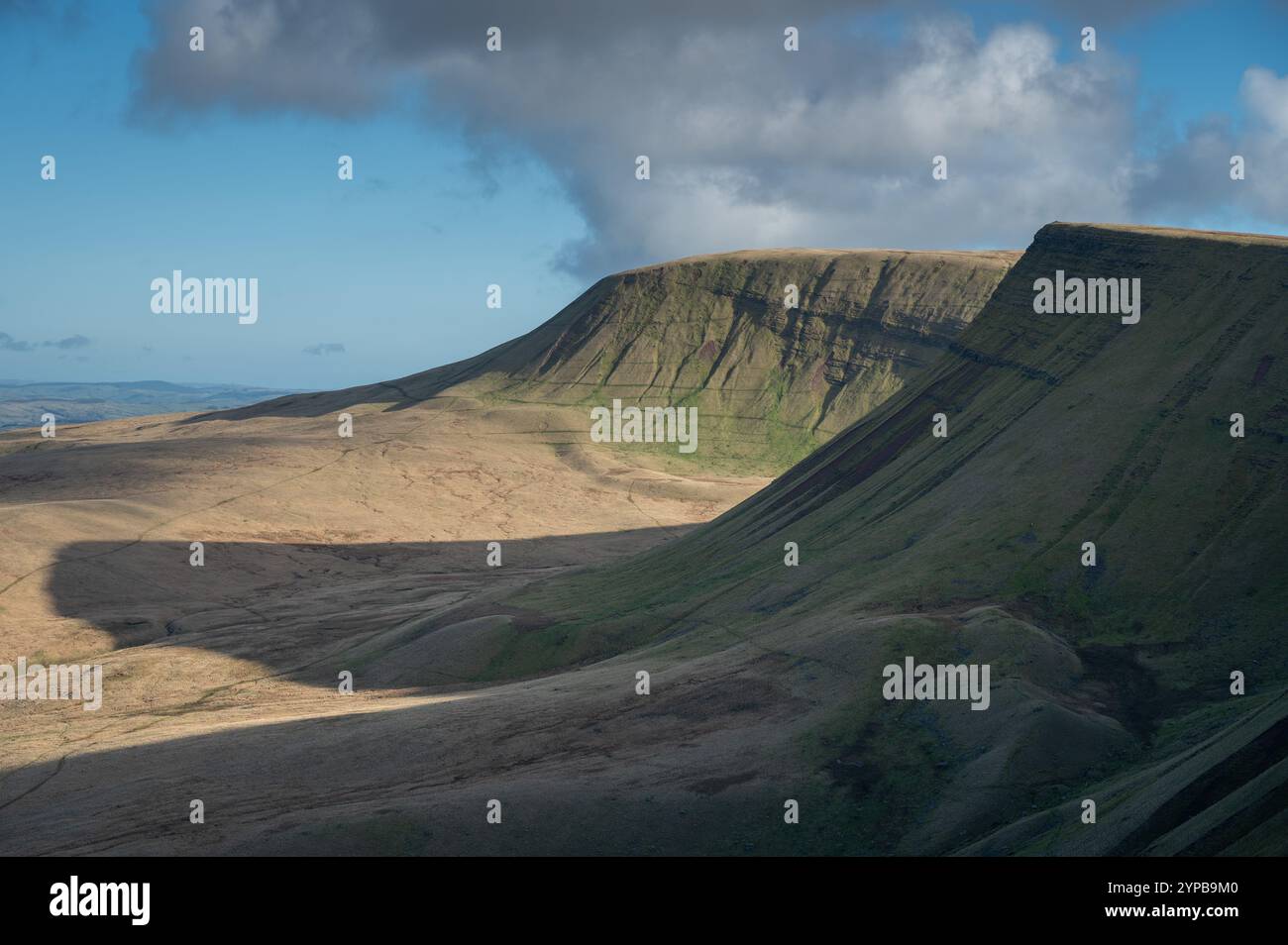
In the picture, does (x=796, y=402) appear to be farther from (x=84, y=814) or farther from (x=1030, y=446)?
(x=84, y=814)

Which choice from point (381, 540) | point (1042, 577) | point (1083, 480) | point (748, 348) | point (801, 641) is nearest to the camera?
point (801, 641)

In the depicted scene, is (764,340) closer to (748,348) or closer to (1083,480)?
(748,348)

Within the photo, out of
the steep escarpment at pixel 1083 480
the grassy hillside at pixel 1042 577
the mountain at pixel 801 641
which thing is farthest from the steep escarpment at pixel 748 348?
the grassy hillside at pixel 1042 577

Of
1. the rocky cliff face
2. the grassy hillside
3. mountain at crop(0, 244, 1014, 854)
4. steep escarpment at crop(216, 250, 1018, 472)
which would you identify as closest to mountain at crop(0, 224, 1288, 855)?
the grassy hillside

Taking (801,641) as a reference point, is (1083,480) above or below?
above

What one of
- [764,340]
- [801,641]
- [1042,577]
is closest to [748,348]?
[764,340]

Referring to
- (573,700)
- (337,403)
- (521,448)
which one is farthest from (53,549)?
(337,403)
